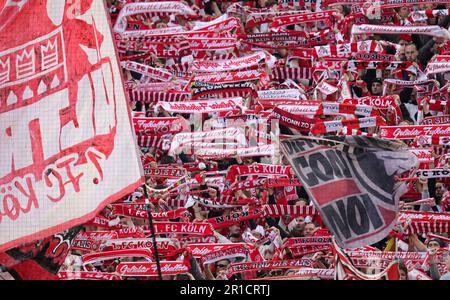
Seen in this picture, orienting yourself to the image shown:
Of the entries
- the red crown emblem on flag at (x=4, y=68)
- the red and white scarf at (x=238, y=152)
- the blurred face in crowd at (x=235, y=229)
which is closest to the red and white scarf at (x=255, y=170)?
the red and white scarf at (x=238, y=152)

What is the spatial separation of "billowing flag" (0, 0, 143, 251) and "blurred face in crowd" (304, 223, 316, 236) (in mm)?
6962

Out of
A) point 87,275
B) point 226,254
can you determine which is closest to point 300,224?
point 226,254

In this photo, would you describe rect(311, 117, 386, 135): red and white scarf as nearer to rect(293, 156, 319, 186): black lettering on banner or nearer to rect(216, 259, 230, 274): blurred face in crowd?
rect(216, 259, 230, 274): blurred face in crowd

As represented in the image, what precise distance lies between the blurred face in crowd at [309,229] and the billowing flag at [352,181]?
5076 millimetres

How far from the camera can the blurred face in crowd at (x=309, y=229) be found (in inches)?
637

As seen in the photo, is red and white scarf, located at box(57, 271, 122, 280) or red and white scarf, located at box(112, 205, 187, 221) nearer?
red and white scarf, located at box(57, 271, 122, 280)

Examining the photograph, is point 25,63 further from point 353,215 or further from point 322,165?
point 353,215

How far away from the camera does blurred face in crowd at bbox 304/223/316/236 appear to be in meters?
16.2

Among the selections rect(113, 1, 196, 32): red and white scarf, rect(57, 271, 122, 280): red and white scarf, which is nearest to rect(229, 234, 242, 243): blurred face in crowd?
rect(57, 271, 122, 280): red and white scarf

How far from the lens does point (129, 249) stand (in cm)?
1510

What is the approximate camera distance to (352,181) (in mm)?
10930

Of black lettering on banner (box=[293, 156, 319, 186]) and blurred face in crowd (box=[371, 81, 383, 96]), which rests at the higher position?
black lettering on banner (box=[293, 156, 319, 186])
